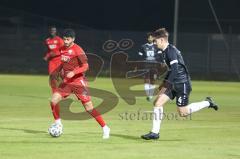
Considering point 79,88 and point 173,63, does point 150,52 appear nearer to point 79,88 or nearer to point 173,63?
point 79,88

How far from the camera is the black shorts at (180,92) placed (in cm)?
1509

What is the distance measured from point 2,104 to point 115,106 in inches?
139

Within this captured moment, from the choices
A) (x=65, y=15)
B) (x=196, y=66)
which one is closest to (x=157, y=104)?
(x=196, y=66)

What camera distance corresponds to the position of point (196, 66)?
47.9 m

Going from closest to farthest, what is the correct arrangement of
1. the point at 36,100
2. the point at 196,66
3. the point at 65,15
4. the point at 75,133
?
the point at 75,133
the point at 36,100
the point at 196,66
the point at 65,15

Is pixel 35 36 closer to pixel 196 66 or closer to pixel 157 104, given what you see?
pixel 196 66

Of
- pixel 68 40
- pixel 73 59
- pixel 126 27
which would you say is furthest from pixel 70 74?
pixel 126 27

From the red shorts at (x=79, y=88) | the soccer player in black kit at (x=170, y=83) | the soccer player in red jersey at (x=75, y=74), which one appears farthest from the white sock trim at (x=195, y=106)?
the red shorts at (x=79, y=88)

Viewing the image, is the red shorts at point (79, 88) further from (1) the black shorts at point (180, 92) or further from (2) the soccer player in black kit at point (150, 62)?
(2) the soccer player in black kit at point (150, 62)

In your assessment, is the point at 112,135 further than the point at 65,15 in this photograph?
No

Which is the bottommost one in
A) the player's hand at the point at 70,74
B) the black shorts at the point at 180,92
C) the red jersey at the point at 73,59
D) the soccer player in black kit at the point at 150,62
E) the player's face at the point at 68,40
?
the soccer player in black kit at the point at 150,62

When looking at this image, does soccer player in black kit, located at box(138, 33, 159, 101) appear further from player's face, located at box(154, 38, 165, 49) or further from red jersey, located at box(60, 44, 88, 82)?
player's face, located at box(154, 38, 165, 49)

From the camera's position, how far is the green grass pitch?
12.7m

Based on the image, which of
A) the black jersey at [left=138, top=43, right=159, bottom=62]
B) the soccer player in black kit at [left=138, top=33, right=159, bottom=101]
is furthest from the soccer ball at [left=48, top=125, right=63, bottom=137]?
the black jersey at [left=138, top=43, right=159, bottom=62]
